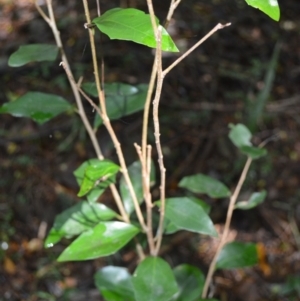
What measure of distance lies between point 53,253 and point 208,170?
0.82 meters

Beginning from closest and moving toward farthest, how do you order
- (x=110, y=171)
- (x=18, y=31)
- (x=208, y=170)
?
(x=110, y=171) → (x=208, y=170) → (x=18, y=31)

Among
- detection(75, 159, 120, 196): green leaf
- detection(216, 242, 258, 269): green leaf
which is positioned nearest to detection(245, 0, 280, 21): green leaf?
detection(75, 159, 120, 196): green leaf

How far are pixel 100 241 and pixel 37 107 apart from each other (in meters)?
0.39

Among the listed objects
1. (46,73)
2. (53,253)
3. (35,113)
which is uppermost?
(35,113)

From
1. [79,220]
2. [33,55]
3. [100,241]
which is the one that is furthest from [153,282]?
[33,55]

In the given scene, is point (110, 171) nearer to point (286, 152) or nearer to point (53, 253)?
point (53, 253)

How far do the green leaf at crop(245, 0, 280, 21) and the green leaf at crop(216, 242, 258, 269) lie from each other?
31.9 inches

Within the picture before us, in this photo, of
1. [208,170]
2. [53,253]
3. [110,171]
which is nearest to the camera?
[110,171]

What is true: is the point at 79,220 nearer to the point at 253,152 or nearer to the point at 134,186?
the point at 134,186

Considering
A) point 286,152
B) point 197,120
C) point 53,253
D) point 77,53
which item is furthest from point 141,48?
point 53,253

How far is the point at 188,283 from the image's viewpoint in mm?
1447

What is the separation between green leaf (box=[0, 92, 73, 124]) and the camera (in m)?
1.28

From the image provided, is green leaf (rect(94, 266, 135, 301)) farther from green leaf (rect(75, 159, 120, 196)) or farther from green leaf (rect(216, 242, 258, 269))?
green leaf (rect(75, 159, 120, 196))

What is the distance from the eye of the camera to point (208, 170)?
8.11 ft
